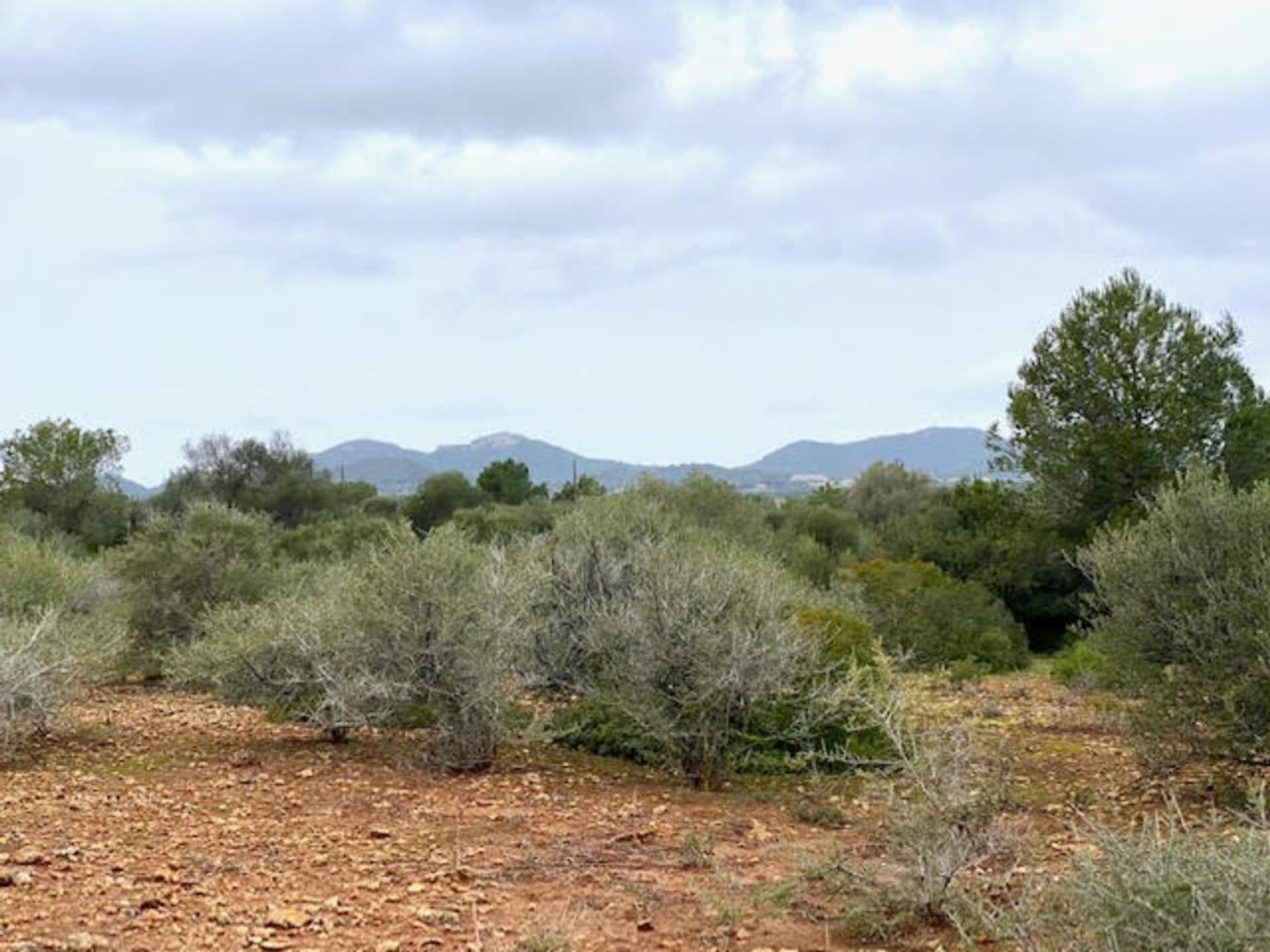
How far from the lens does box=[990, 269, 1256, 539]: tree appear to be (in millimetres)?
26250

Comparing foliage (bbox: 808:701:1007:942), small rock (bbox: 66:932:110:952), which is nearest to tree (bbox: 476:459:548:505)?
foliage (bbox: 808:701:1007:942)

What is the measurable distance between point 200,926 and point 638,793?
4259mm

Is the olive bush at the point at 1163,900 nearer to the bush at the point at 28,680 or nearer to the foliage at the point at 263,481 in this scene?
the bush at the point at 28,680

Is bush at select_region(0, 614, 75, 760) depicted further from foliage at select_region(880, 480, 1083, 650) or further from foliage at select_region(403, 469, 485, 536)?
foliage at select_region(403, 469, 485, 536)

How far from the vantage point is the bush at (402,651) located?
10469mm

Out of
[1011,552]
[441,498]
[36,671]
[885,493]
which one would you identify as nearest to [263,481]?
[441,498]

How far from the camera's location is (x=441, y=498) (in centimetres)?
5738

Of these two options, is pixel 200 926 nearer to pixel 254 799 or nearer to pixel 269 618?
pixel 254 799

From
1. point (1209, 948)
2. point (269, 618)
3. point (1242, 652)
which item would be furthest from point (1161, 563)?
point (269, 618)

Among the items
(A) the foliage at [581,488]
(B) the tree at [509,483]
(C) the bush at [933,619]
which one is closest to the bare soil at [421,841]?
(C) the bush at [933,619]

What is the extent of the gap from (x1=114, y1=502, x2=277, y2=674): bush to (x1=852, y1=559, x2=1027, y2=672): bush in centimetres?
1047

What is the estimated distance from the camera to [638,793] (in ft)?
31.6

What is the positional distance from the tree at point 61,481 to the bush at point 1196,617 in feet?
138

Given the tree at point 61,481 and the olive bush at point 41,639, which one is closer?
the olive bush at point 41,639
